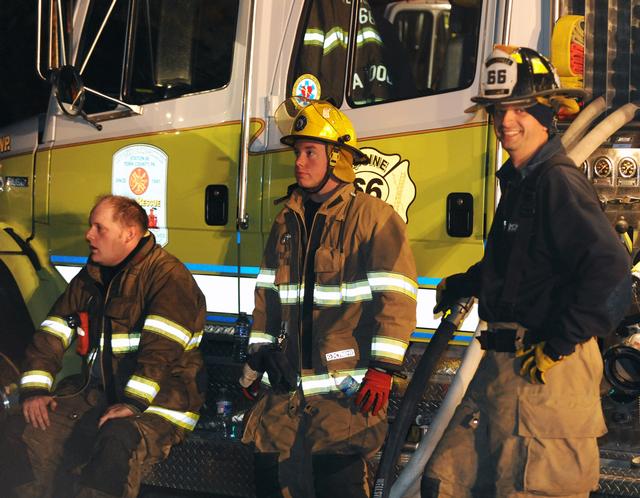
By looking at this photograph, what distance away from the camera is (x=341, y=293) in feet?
12.6

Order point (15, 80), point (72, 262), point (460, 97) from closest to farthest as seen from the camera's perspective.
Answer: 1. point (460, 97)
2. point (72, 262)
3. point (15, 80)

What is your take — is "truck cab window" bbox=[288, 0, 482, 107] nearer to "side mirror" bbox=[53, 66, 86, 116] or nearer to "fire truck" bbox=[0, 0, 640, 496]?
"fire truck" bbox=[0, 0, 640, 496]

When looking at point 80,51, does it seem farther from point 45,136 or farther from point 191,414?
point 191,414

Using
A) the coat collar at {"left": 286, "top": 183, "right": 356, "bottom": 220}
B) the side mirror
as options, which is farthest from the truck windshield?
the coat collar at {"left": 286, "top": 183, "right": 356, "bottom": 220}

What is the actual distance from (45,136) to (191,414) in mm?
1848

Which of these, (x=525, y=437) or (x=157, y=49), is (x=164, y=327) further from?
(x=525, y=437)

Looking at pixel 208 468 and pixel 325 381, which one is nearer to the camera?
pixel 325 381

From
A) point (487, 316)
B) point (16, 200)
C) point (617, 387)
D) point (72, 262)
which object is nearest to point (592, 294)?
point (487, 316)

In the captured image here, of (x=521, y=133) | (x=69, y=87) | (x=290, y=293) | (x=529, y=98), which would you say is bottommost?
(x=290, y=293)

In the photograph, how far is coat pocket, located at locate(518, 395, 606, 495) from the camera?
3.06m

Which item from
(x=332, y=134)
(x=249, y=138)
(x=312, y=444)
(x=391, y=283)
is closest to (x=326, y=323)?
(x=391, y=283)

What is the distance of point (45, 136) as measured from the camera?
5352 mm

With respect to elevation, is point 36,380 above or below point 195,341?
below

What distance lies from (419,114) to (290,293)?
0.97 metres
